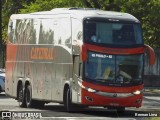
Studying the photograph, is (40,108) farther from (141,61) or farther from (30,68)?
(141,61)

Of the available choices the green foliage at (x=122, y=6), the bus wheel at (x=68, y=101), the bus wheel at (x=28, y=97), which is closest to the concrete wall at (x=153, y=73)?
the green foliage at (x=122, y=6)

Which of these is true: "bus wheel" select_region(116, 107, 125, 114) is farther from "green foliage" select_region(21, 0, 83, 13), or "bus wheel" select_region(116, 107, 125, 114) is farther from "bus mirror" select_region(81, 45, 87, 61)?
"green foliage" select_region(21, 0, 83, 13)

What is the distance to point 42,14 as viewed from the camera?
29.3m

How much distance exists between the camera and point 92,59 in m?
24.9

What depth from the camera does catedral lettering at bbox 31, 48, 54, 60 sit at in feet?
91.2

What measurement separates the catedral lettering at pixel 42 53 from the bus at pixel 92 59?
39mm

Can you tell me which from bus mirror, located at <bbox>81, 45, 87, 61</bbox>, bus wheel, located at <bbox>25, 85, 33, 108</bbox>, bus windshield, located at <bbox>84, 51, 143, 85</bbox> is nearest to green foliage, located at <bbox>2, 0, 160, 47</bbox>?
bus wheel, located at <bbox>25, 85, 33, 108</bbox>

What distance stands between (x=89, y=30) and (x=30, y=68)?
208 inches

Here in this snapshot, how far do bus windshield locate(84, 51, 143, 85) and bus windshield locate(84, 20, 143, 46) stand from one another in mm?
509

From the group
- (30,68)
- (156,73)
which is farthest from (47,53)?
(156,73)

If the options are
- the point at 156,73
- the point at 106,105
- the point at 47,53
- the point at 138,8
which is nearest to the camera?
the point at 106,105

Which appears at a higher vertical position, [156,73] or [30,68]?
[30,68]

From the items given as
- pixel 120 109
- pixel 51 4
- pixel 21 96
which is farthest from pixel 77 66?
pixel 51 4

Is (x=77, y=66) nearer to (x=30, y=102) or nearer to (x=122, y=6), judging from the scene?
(x=30, y=102)
